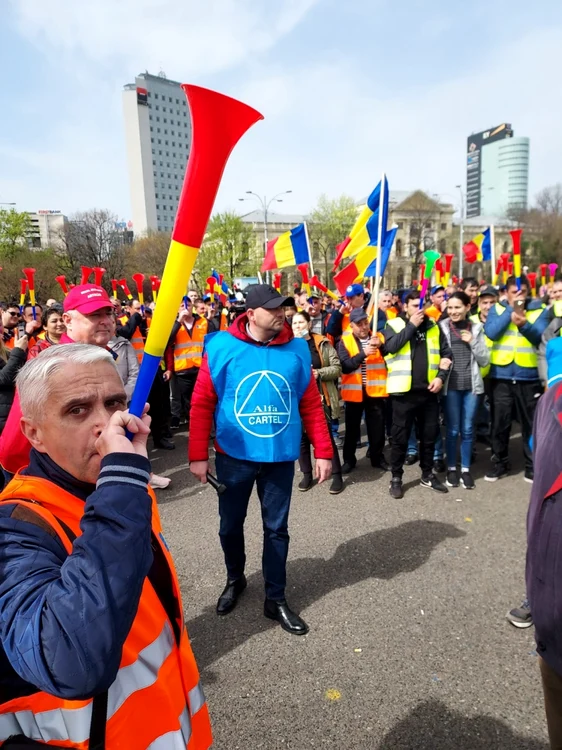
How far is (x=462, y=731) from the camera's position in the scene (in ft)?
7.45

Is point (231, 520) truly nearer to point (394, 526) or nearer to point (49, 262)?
point (394, 526)

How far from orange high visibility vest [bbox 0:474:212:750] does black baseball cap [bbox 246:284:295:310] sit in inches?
72.1

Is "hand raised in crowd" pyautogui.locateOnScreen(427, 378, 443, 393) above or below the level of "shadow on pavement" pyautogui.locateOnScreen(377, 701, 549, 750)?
above

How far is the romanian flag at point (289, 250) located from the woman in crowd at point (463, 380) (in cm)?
340

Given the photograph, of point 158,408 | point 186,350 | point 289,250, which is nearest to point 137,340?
point 186,350

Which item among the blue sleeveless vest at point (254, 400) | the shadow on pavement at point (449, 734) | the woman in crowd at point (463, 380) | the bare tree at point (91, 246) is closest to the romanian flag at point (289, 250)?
the woman in crowd at point (463, 380)

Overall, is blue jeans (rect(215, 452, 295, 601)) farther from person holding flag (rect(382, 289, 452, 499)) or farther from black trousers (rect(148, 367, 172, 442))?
black trousers (rect(148, 367, 172, 442))

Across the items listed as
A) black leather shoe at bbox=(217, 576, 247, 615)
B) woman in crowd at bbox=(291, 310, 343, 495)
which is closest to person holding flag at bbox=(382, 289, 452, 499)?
woman in crowd at bbox=(291, 310, 343, 495)

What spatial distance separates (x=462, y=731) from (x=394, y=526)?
2.10 metres

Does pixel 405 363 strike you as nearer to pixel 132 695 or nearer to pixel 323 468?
pixel 323 468

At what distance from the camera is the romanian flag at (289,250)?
A: 8023 mm

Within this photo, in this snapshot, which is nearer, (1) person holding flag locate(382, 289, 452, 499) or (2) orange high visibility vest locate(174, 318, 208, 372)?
(1) person holding flag locate(382, 289, 452, 499)

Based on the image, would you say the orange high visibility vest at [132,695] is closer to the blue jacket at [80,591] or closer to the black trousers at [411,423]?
the blue jacket at [80,591]

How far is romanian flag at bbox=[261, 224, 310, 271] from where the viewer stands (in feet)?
26.3
